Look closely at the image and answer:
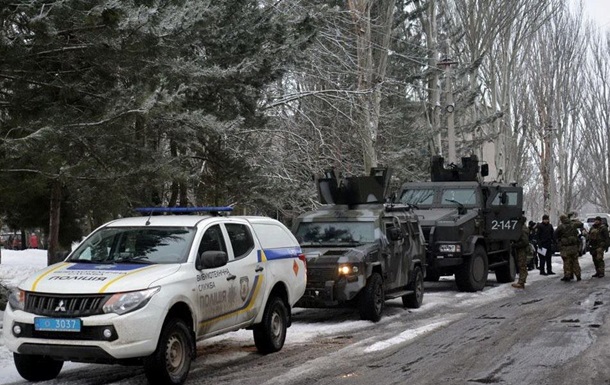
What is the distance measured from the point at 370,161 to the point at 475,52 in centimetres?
1516

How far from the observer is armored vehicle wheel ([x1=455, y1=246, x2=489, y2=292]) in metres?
17.0

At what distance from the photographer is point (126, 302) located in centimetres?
725

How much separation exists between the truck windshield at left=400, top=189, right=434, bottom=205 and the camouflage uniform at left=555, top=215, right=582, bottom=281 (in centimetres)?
354

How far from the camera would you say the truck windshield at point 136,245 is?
827cm

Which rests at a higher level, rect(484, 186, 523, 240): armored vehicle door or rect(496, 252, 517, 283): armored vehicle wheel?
rect(484, 186, 523, 240): armored vehicle door

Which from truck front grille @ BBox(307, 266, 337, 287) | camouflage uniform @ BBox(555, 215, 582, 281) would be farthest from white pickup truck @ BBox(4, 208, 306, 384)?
camouflage uniform @ BBox(555, 215, 582, 281)

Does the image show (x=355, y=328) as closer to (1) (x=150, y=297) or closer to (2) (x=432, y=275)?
(1) (x=150, y=297)

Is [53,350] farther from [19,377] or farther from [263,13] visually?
[263,13]

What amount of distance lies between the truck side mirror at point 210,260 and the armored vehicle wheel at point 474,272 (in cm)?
974

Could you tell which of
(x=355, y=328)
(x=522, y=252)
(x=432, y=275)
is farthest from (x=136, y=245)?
(x=522, y=252)

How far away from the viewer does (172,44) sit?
39.4ft

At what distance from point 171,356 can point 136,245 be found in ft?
4.74

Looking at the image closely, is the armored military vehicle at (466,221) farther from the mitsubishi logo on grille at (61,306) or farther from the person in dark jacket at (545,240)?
the mitsubishi logo on grille at (61,306)

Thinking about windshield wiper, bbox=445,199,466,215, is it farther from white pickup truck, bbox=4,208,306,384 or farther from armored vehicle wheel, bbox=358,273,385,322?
white pickup truck, bbox=4,208,306,384
